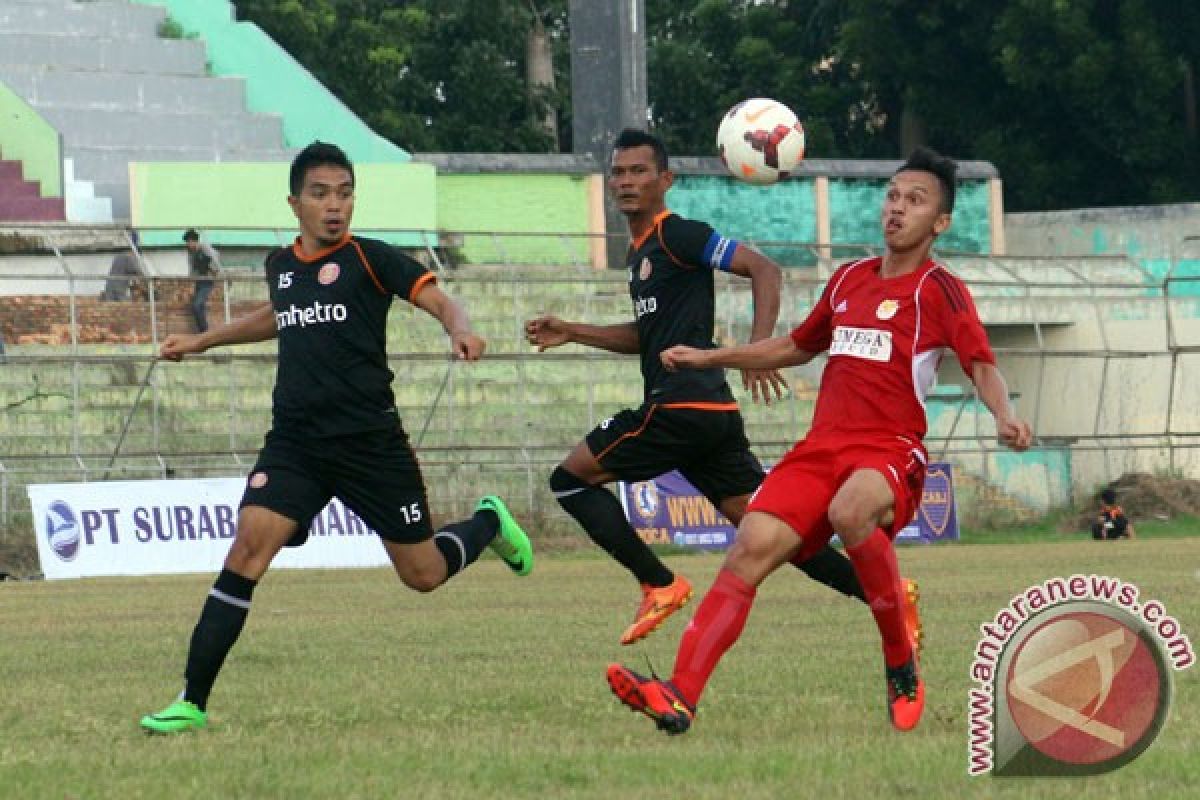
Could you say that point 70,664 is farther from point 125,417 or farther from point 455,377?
point 455,377

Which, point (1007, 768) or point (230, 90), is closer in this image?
point (1007, 768)

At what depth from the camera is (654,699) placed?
8.01 m

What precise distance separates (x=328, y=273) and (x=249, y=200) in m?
27.3

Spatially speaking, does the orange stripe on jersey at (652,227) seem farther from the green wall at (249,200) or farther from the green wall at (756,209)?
the green wall at (756,209)

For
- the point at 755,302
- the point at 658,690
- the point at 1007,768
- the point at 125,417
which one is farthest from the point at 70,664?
the point at 125,417

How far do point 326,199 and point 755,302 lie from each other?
2130 millimetres

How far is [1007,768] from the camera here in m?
6.92

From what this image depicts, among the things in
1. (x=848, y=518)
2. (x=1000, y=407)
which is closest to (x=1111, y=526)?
(x=1000, y=407)

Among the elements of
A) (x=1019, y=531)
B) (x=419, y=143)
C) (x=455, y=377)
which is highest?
(x=419, y=143)

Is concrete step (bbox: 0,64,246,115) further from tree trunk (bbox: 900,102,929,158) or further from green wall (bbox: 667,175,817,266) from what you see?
tree trunk (bbox: 900,102,929,158)

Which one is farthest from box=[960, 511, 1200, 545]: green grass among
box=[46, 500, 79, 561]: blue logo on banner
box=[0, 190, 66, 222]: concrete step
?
box=[0, 190, 66, 222]: concrete step

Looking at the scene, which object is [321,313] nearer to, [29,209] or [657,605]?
[657,605]

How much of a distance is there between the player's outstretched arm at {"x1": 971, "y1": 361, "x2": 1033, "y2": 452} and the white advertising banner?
15.9m

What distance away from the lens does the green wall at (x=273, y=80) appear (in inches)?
1596
